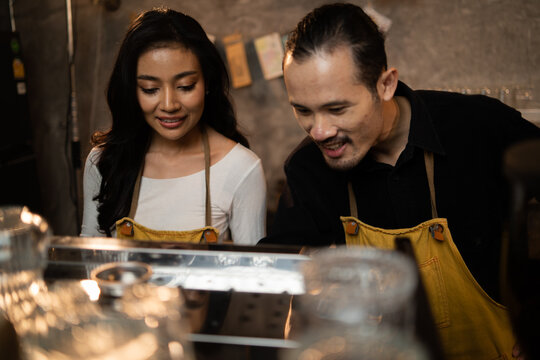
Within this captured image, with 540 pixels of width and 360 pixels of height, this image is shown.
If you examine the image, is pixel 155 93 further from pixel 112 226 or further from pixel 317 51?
pixel 317 51

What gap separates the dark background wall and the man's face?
7.41 feet

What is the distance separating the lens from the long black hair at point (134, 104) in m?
1.83

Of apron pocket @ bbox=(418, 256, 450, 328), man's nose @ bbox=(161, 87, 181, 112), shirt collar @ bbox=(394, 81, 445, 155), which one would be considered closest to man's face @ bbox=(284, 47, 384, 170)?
shirt collar @ bbox=(394, 81, 445, 155)

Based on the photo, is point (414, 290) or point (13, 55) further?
point (13, 55)

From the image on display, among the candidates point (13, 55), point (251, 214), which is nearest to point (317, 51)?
point (251, 214)

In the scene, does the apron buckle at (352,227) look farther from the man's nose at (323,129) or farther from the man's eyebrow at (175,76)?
the man's eyebrow at (175,76)

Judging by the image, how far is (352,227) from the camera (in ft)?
5.18

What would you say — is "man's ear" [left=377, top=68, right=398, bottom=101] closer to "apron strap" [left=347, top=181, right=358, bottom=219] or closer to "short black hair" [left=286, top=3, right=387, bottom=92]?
"short black hair" [left=286, top=3, right=387, bottom=92]

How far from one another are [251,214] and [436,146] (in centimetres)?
72

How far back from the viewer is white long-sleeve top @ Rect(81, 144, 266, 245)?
1.88 meters

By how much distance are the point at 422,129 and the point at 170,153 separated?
97cm

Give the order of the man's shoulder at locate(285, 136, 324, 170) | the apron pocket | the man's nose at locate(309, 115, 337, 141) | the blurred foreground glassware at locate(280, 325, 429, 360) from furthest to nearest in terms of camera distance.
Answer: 1. the man's shoulder at locate(285, 136, 324, 170)
2. the man's nose at locate(309, 115, 337, 141)
3. the apron pocket
4. the blurred foreground glassware at locate(280, 325, 429, 360)

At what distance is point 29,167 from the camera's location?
12.3 ft

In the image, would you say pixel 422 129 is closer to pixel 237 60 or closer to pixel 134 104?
pixel 134 104
